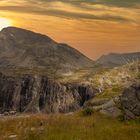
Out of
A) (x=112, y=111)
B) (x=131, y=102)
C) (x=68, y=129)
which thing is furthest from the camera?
(x=112, y=111)

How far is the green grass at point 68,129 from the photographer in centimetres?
2569

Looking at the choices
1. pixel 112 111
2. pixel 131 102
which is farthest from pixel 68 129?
pixel 112 111

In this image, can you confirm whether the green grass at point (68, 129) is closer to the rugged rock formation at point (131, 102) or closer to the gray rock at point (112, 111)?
the gray rock at point (112, 111)

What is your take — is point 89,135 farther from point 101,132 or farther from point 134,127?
point 134,127

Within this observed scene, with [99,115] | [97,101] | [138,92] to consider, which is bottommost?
[97,101]

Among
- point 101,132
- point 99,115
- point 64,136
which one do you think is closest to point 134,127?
point 101,132

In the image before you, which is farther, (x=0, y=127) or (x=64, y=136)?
(x=0, y=127)

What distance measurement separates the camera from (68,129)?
28125 millimetres

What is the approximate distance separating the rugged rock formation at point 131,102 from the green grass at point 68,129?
1.16 meters

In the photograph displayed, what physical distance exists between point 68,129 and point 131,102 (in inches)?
307

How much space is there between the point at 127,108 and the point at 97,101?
19.8m

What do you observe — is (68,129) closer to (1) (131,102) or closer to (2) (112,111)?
(1) (131,102)

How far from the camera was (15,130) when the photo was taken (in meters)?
30.1

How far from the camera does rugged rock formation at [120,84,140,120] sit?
32500mm
